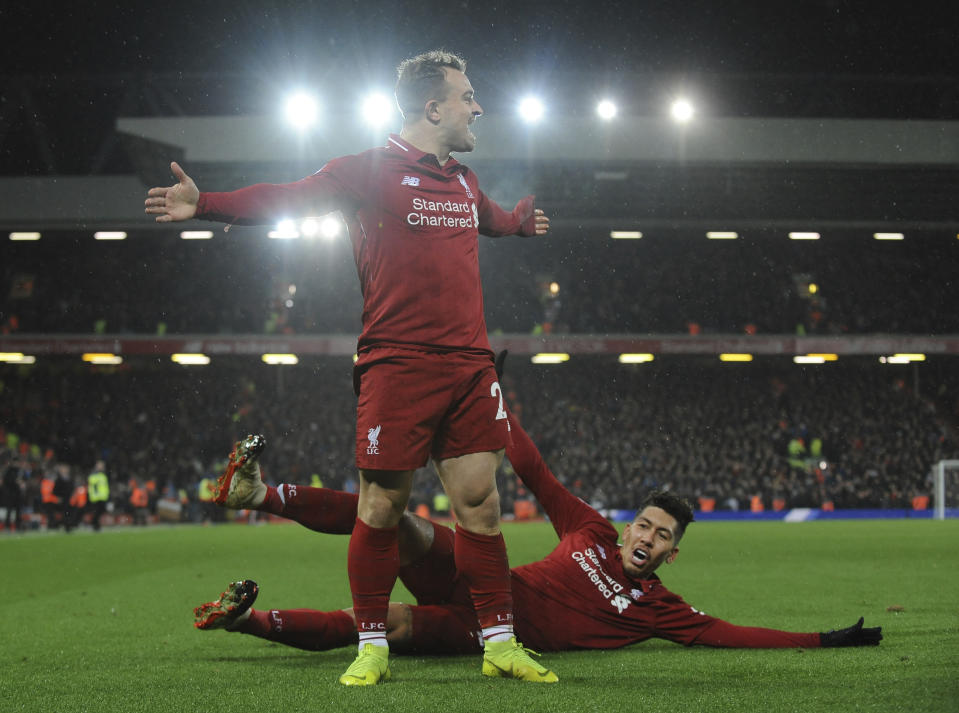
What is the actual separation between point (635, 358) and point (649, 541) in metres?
24.4

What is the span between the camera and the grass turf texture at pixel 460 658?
2.79 meters

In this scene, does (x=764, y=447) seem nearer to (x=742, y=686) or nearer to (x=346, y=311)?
(x=346, y=311)

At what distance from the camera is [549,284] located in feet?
94.4

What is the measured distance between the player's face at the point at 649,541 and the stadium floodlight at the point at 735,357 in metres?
22.8

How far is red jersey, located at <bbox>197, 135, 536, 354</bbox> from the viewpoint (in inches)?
129

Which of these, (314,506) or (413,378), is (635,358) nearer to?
(314,506)

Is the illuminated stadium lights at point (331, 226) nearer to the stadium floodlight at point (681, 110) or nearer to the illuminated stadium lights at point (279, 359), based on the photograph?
the illuminated stadium lights at point (279, 359)

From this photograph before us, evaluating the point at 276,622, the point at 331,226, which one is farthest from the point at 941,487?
the point at 276,622

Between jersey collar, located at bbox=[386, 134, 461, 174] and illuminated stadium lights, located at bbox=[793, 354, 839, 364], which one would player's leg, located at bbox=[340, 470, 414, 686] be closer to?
jersey collar, located at bbox=[386, 134, 461, 174]

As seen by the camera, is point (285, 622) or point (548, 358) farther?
point (548, 358)

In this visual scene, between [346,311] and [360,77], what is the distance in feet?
26.8

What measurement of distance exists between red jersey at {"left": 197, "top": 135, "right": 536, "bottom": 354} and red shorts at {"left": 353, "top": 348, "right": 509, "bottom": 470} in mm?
66

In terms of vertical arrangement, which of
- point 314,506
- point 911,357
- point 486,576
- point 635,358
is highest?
point 635,358

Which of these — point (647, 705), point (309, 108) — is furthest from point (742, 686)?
point (309, 108)
